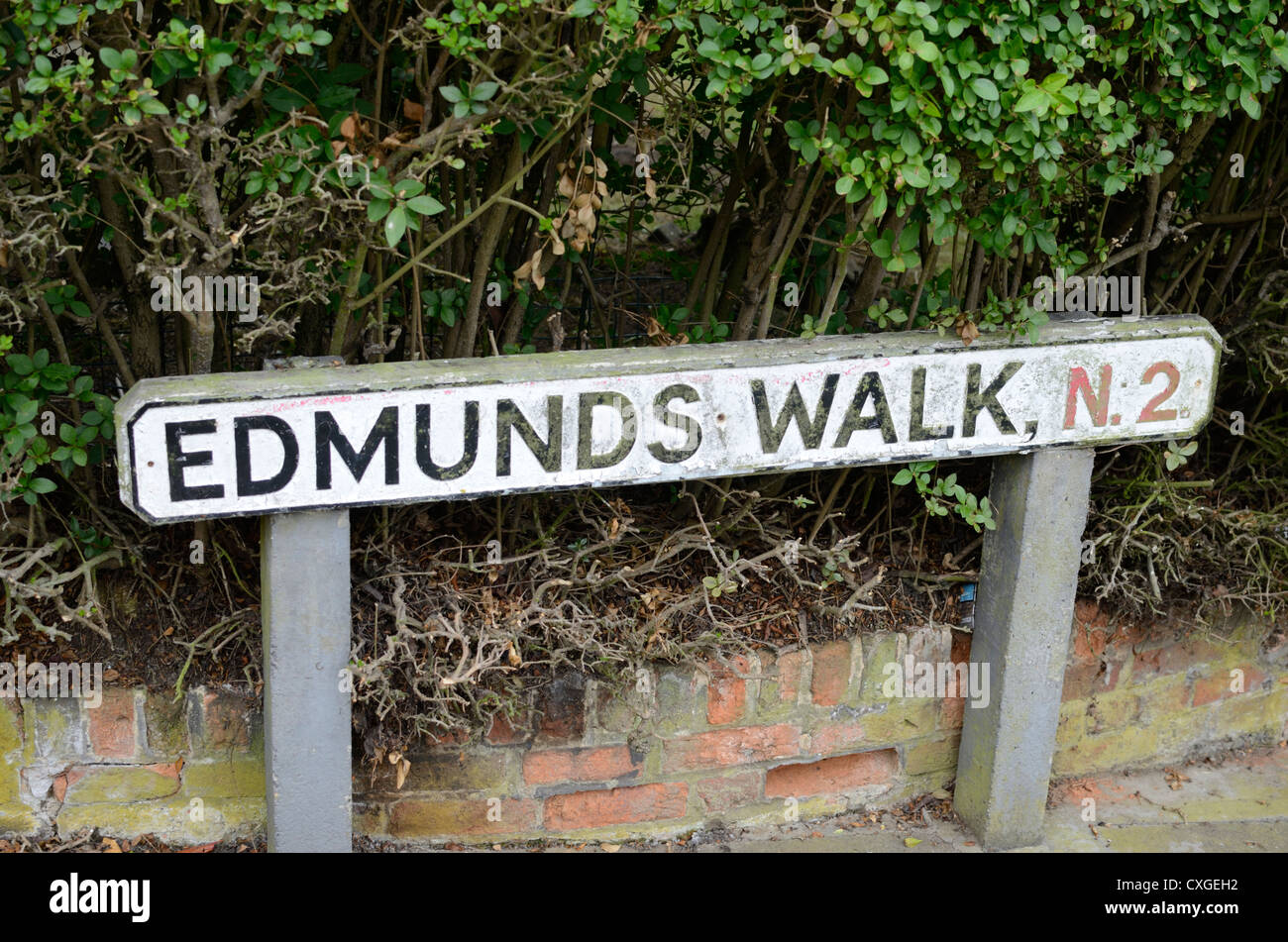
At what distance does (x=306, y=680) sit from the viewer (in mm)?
3057

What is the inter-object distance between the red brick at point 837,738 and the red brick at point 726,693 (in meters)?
0.27

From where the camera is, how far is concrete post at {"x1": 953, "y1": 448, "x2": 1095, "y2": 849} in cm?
353

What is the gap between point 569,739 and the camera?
3.56m

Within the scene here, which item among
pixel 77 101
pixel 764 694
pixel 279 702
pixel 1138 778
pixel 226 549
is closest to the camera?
pixel 77 101

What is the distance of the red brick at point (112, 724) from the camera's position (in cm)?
334

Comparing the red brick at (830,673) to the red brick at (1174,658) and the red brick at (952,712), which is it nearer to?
the red brick at (952,712)

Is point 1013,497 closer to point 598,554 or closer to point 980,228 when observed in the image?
point 980,228

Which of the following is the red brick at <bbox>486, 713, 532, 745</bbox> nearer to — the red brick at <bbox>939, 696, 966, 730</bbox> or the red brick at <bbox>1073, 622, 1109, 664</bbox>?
the red brick at <bbox>939, 696, 966, 730</bbox>

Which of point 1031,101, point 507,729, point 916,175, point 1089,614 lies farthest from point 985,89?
point 507,729

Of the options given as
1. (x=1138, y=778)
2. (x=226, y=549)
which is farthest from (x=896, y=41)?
(x=1138, y=778)

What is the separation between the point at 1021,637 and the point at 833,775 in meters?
0.71

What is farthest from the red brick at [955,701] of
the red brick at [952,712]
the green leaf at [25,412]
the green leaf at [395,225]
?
the green leaf at [25,412]

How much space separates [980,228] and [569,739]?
1.69 metres

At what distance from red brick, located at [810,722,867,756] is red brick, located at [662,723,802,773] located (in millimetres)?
66
